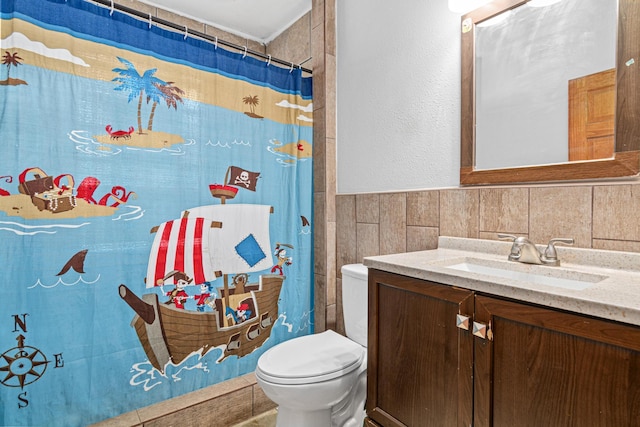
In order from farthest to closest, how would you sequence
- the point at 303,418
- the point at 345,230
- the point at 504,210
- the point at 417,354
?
the point at 345,230 → the point at 303,418 → the point at 504,210 → the point at 417,354

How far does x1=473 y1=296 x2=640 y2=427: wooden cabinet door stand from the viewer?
23.9 inches

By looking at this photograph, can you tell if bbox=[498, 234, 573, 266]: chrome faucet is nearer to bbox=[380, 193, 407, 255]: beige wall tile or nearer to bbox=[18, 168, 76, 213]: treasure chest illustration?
bbox=[380, 193, 407, 255]: beige wall tile

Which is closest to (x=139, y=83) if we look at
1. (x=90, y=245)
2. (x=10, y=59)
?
(x=10, y=59)

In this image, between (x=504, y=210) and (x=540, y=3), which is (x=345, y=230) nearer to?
(x=504, y=210)

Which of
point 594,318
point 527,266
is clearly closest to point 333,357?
point 527,266

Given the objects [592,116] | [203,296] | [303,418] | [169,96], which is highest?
[169,96]

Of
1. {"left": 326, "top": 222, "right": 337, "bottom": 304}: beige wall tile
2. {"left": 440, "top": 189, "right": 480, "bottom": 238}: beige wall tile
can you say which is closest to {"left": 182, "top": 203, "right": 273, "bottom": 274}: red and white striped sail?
{"left": 326, "top": 222, "right": 337, "bottom": 304}: beige wall tile

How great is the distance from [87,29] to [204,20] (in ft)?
4.16

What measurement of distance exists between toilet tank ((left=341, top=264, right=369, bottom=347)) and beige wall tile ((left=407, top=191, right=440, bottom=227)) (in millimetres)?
354

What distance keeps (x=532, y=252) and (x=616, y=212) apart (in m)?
0.26

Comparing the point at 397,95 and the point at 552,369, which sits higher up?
the point at 397,95

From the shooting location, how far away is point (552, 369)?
69 cm

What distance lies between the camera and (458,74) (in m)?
1.38

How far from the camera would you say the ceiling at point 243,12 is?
2.23 m
